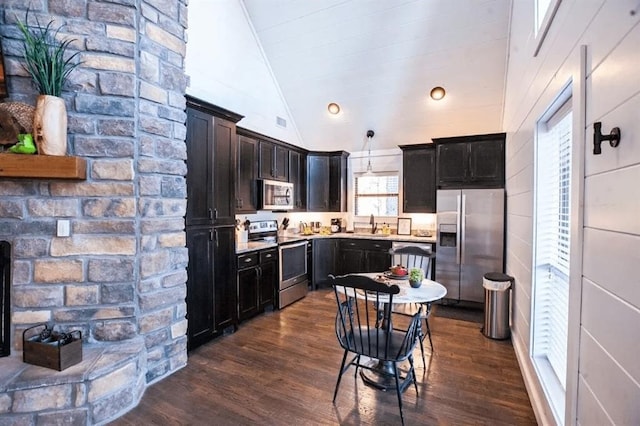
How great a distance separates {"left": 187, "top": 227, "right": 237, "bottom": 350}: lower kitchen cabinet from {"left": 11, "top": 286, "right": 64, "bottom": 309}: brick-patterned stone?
0.98 meters

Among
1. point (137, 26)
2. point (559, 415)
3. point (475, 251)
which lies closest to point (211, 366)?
point (559, 415)

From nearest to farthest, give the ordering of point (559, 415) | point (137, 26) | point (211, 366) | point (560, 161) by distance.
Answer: point (559, 415) < point (560, 161) < point (137, 26) < point (211, 366)

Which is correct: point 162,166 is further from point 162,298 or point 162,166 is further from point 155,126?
point 162,298

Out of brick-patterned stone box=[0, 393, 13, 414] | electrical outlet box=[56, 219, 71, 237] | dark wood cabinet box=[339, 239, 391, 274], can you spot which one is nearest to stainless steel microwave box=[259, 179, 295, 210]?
dark wood cabinet box=[339, 239, 391, 274]

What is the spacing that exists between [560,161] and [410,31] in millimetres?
2712

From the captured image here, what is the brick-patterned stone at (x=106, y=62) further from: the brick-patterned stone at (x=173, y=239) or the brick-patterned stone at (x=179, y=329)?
the brick-patterned stone at (x=179, y=329)

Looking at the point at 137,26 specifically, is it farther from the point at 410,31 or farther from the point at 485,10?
the point at 485,10

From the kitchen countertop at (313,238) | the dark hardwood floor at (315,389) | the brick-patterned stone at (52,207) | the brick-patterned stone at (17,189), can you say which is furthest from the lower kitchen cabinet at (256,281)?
the brick-patterned stone at (17,189)

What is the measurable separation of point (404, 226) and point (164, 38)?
438 centimetres

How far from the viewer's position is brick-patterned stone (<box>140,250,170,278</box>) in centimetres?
252

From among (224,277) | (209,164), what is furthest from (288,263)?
(209,164)

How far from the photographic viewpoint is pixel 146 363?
8.36 feet

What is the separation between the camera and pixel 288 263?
15.0 ft

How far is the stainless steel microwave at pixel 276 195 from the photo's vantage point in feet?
15.0
